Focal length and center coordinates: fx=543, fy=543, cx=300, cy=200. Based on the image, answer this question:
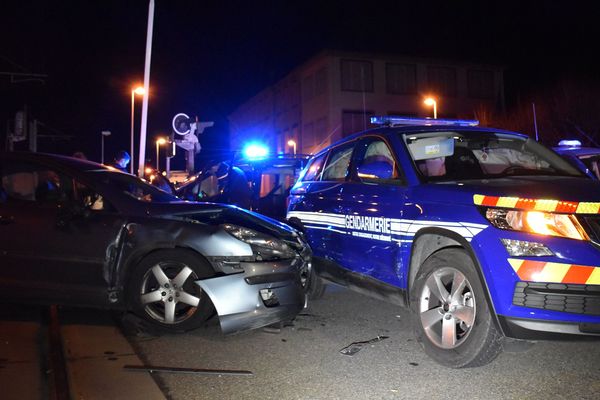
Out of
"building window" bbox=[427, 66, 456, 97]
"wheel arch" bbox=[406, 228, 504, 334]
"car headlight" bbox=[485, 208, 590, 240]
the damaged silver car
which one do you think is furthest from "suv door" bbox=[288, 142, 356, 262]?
"building window" bbox=[427, 66, 456, 97]

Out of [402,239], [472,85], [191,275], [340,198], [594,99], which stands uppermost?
[472,85]

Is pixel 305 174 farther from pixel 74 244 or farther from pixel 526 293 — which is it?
pixel 526 293

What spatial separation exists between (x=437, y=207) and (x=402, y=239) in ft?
1.53

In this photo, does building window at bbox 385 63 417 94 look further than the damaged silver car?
Yes

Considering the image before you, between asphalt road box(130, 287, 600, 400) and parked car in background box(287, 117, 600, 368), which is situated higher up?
parked car in background box(287, 117, 600, 368)

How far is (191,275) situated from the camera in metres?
4.57

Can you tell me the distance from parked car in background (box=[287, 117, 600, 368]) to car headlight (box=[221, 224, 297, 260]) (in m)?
0.68

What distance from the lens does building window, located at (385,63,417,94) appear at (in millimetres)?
36438

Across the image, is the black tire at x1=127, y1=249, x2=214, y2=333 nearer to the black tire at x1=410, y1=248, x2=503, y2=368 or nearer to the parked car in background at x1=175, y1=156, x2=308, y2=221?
the black tire at x1=410, y1=248, x2=503, y2=368

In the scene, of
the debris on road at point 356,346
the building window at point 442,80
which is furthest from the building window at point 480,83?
the debris on road at point 356,346

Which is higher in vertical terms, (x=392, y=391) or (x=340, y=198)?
(x=340, y=198)

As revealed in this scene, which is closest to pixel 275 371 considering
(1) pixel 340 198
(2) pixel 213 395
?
(2) pixel 213 395

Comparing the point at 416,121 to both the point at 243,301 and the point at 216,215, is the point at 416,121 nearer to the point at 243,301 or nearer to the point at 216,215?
the point at 216,215

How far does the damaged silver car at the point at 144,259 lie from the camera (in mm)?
4504
